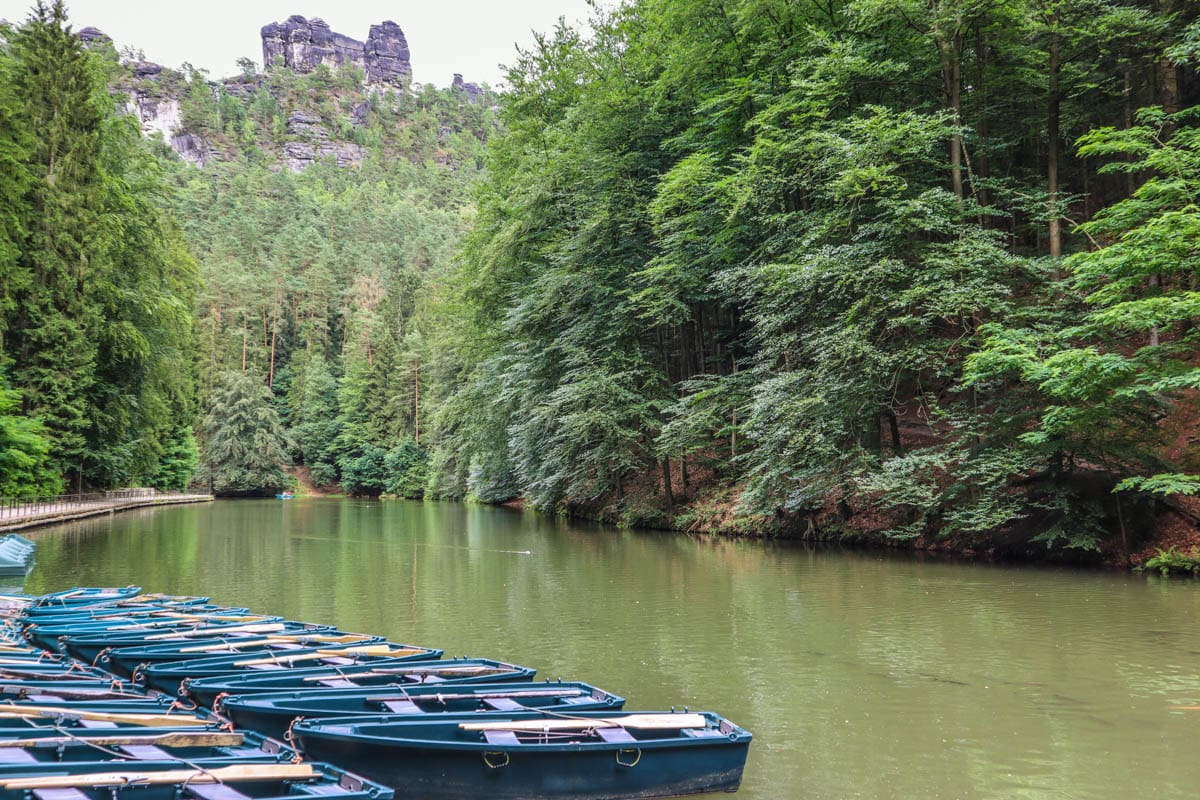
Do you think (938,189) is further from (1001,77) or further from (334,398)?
(334,398)

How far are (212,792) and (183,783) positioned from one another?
0.54 feet

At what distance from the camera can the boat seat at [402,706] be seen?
6.27 meters

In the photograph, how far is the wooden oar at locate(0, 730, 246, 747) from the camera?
5.03 metres

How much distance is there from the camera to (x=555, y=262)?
32312 millimetres

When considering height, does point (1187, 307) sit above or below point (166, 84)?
below

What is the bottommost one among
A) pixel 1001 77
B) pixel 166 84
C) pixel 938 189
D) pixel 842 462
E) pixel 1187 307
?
pixel 842 462

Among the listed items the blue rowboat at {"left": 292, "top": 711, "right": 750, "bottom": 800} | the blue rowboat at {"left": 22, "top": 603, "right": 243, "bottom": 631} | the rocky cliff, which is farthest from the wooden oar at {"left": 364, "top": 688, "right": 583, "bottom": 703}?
the rocky cliff

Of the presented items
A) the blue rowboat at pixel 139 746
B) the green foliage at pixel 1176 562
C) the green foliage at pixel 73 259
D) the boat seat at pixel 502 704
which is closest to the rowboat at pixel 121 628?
the blue rowboat at pixel 139 746

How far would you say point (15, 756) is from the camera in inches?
190

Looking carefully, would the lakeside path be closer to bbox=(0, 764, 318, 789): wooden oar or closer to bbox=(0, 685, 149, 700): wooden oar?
bbox=(0, 685, 149, 700): wooden oar

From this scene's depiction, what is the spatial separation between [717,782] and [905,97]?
72.8ft

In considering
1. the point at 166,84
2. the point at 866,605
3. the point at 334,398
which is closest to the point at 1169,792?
the point at 866,605

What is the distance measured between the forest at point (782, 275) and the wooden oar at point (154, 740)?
577 inches

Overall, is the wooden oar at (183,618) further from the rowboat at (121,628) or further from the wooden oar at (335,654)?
the wooden oar at (335,654)
